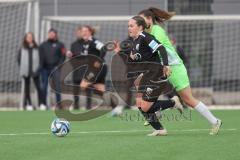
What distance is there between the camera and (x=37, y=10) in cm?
2092

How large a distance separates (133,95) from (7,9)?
15.7 feet

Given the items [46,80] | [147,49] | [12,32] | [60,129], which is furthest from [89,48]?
[60,129]

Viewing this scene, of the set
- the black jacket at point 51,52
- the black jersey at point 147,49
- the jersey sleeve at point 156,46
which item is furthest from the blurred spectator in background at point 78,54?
the jersey sleeve at point 156,46

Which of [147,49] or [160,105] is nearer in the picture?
[147,49]

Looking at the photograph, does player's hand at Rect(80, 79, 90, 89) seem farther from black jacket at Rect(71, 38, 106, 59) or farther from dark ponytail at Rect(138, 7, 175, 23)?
dark ponytail at Rect(138, 7, 175, 23)

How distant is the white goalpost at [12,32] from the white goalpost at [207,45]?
17.3 inches

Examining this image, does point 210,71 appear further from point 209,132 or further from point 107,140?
point 107,140

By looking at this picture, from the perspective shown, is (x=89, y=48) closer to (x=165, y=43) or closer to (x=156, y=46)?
(x=165, y=43)

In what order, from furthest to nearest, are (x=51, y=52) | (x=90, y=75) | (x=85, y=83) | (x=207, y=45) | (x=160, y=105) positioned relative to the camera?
(x=207, y=45) → (x=51, y=52) → (x=90, y=75) → (x=85, y=83) → (x=160, y=105)

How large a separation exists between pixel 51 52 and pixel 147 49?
351 inches

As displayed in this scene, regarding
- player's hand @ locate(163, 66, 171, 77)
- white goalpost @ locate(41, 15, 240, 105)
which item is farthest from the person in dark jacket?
player's hand @ locate(163, 66, 171, 77)

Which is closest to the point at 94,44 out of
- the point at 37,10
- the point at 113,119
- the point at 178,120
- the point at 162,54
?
the point at 113,119

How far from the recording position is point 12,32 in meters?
21.4

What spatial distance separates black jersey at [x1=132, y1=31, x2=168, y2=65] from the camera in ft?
33.4
